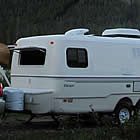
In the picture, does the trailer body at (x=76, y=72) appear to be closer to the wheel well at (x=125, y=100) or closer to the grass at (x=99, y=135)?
the wheel well at (x=125, y=100)

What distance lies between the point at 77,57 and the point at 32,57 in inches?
49.4

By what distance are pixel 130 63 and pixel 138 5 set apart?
4747 cm

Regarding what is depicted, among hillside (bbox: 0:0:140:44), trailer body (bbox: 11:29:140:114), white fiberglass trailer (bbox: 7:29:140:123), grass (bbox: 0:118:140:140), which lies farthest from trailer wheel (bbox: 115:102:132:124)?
hillside (bbox: 0:0:140:44)

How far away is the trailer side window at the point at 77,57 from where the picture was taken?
36.6ft

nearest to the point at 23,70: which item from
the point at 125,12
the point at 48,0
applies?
the point at 125,12

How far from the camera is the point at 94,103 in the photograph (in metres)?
11.6

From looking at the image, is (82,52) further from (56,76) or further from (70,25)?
(70,25)

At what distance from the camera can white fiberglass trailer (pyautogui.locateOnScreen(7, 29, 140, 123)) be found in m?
10.9

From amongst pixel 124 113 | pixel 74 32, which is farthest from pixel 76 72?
pixel 124 113

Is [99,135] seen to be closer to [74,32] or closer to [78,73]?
[78,73]

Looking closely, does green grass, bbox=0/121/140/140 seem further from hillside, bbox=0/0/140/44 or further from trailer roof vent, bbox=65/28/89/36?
hillside, bbox=0/0/140/44

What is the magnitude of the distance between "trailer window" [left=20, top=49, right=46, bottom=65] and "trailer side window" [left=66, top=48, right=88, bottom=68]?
674 mm

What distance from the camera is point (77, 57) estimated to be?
11.3m

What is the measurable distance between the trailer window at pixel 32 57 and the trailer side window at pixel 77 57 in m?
0.67
